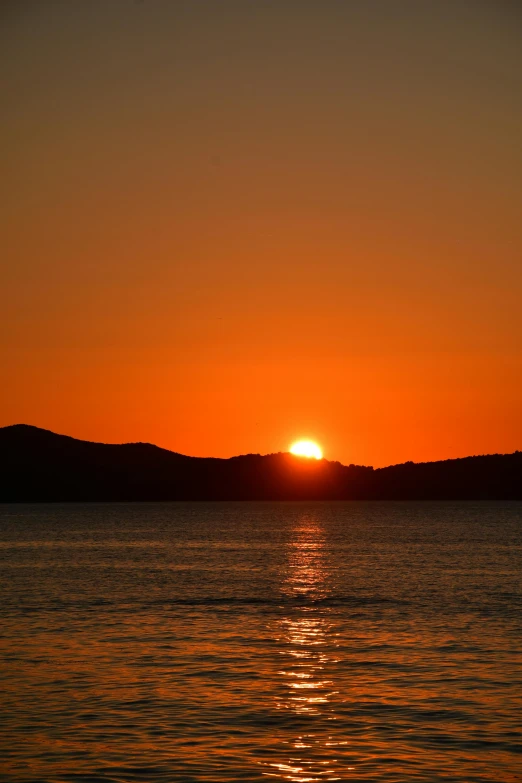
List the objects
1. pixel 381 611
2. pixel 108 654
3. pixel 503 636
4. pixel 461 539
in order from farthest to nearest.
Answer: pixel 461 539 → pixel 381 611 → pixel 503 636 → pixel 108 654

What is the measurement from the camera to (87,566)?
90.8 m

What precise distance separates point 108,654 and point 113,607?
17.1 meters

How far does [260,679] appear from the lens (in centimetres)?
3438

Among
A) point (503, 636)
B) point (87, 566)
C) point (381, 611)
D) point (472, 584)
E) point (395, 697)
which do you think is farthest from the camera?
point (87, 566)

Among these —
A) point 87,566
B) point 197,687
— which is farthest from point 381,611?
point 87,566

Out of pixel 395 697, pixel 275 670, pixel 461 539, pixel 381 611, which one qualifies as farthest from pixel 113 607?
pixel 461 539

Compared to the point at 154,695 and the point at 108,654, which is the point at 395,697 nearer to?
the point at 154,695

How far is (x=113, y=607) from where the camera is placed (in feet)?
184

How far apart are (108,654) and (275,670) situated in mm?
7609

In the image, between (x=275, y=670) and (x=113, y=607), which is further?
(x=113, y=607)

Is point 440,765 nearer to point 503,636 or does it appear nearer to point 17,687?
point 17,687

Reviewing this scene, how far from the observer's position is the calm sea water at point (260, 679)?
79.9 ft

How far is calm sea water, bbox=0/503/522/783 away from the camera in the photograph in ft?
79.9

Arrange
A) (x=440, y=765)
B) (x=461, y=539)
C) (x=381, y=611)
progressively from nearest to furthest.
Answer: (x=440, y=765), (x=381, y=611), (x=461, y=539)
